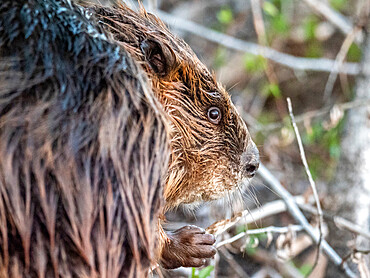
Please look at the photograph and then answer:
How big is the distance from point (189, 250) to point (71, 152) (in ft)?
2.73

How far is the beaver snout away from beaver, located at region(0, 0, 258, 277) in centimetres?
62

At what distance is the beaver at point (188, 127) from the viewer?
2238 mm

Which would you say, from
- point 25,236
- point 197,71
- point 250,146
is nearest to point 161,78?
point 197,71

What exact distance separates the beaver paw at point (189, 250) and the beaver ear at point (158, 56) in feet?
2.27

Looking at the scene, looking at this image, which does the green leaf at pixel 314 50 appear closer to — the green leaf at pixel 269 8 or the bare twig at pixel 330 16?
the bare twig at pixel 330 16

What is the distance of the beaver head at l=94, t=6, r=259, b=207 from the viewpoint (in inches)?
87.9

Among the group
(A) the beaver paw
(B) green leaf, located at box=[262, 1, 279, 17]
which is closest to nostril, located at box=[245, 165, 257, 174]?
(A) the beaver paw

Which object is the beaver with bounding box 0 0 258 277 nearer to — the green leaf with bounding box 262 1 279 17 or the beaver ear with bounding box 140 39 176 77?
the beaver ear with bounding box 140 39 176 77

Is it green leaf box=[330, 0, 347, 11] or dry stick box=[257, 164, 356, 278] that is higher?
green leaf box=[330, 0, 347, 11]

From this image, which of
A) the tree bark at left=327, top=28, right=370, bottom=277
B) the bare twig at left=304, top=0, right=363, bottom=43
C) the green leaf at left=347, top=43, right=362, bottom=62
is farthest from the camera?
the green leaf at left=347, top=43, right=362, bottom=62

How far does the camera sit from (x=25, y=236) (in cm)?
164

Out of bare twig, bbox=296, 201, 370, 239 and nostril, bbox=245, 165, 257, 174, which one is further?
bare twig, bbox=296, 201, 370, 239

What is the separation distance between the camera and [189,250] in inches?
90.4

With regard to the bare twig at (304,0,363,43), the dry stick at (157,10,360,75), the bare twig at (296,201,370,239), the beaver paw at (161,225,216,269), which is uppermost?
the bare twig at (304,0,363,43)
